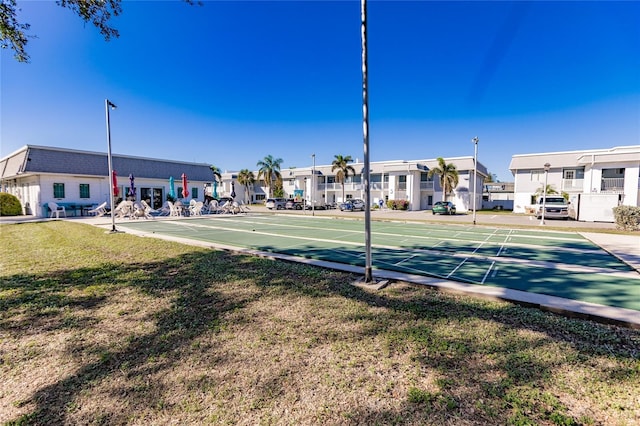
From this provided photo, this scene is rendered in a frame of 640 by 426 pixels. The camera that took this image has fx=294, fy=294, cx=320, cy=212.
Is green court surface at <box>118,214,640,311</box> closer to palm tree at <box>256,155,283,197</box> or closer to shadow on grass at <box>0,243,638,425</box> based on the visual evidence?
shadow on grass at <box>0,243,638,425</box>

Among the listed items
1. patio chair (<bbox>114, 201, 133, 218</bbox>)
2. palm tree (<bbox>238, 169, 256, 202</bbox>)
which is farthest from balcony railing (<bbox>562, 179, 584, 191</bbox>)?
palm tree (<bbox>238, 169, 256, 202</bbox>)

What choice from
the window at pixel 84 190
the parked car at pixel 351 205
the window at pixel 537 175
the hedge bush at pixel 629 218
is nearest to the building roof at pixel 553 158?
the window at pixel 537 175

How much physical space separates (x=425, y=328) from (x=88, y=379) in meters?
3.96

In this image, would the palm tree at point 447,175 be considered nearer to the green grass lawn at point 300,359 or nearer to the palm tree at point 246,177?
the green grass lawn at point 300,359

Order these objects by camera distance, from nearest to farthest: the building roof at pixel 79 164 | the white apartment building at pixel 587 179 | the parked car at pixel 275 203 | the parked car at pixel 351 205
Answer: the white apartment building at pixel 587 179 < the building roof at pixel 79 164 < the parked car at pixel 351 205 < the parked car at pixel 275 203

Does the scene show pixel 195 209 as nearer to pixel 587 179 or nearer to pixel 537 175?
pixel 587 179

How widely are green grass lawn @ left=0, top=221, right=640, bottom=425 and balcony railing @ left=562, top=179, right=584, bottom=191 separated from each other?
4019 cm

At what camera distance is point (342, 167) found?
4562cm

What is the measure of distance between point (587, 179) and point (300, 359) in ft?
128

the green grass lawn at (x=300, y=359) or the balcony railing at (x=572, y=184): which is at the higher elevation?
the balcony railing at (x=572, y=184)

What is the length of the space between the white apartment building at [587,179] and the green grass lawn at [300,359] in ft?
65.1

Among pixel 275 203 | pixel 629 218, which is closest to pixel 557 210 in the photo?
pixel 629 218

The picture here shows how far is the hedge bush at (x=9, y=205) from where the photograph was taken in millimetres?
25098

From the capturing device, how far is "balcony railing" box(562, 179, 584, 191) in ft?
112
